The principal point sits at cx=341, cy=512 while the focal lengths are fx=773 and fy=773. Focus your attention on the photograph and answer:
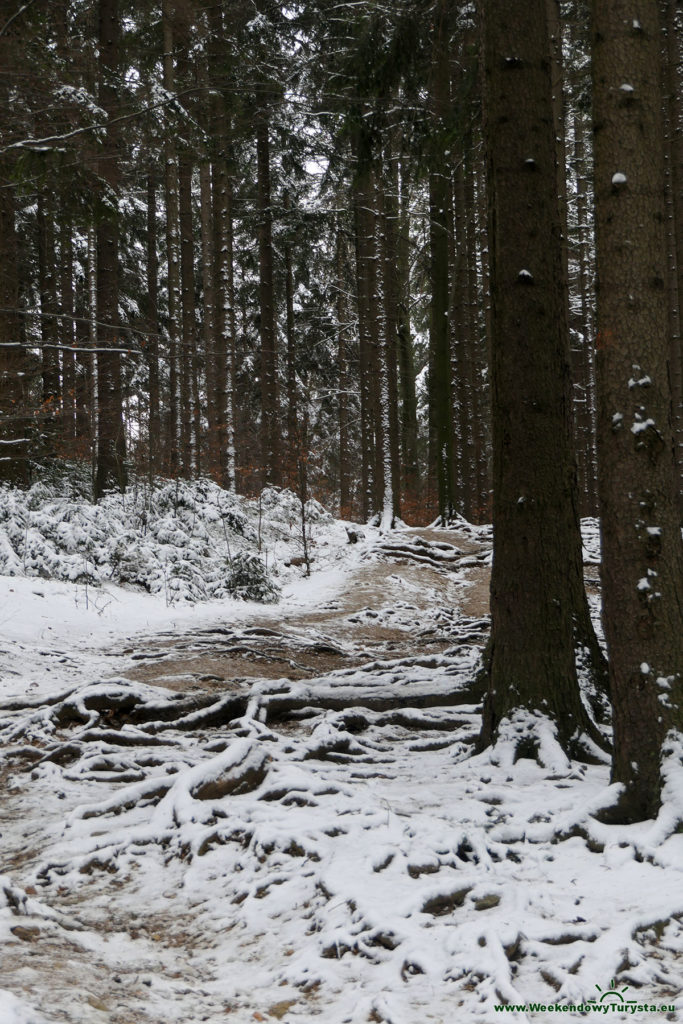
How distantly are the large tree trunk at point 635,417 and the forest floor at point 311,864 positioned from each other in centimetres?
46

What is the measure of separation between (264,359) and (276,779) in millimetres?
16400

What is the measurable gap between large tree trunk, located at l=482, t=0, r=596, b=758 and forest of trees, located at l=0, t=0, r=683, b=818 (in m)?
0.01

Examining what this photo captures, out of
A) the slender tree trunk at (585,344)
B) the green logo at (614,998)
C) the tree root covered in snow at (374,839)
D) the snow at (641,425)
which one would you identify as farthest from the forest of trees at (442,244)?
the green logo at (614,998)

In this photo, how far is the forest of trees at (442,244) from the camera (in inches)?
139

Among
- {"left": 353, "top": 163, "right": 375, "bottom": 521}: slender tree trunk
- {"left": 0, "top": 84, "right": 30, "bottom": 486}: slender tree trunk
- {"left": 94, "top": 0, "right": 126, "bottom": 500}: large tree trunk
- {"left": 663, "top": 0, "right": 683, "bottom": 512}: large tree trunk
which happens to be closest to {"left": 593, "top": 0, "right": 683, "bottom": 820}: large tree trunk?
{"left": 0, "top": 84, "right": 30, "bottom": 486}: slender tree trunk

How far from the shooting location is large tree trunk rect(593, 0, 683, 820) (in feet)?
11.2

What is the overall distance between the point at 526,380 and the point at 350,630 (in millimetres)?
6201

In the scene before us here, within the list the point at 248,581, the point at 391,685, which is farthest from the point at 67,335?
the point at 391,685

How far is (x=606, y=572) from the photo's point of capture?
3.57 meters

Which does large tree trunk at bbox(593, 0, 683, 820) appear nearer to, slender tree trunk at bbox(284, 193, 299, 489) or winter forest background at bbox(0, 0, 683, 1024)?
winter forest background at bbox(0, 0, 683, 1024)

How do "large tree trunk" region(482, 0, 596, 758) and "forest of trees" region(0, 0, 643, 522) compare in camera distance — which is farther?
"forest of trees" region(0, 0, 643, 522)

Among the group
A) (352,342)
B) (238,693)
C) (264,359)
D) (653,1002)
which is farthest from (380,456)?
(653,1002)

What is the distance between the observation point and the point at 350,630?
400 inches

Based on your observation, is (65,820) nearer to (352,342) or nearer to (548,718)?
(548,718)
